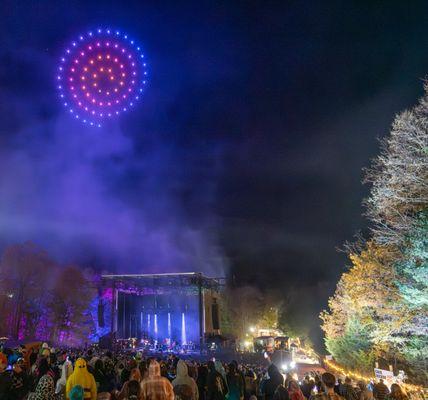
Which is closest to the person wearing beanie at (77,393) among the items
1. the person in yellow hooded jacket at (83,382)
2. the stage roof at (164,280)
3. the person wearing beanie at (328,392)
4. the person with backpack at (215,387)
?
the person in yellow hooded jacket at (83,382)

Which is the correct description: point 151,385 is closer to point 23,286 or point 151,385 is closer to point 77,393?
point 77,393

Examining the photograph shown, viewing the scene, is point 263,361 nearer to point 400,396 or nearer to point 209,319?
point 400,396

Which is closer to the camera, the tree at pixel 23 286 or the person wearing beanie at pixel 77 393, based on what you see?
the person wearing beanie at pixel 77 393

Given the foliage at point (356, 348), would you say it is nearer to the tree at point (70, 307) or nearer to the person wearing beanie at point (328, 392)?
the person wearing beanie at point (328, 392)

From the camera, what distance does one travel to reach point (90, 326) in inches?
1585

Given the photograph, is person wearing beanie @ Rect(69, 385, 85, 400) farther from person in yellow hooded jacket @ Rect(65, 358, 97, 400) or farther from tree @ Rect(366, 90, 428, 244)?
tree @ Rect(366, 90, 428, 244)

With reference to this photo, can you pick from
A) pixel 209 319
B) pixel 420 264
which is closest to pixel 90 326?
pixel 209 319

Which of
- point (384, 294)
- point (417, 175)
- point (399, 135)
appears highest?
point (399, 135)

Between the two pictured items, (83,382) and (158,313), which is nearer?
(83,382)

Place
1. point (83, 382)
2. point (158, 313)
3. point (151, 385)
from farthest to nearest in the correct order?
point (158, 313), point (83, 382), point (151, 385)

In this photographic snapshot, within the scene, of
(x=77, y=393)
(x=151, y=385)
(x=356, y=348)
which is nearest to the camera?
(x=151, y=385)

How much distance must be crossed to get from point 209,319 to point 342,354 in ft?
93.1

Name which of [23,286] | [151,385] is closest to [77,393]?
[151,385]

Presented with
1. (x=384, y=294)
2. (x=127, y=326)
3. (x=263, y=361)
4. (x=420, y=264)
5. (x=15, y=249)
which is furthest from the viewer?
(x=127, y=326)
